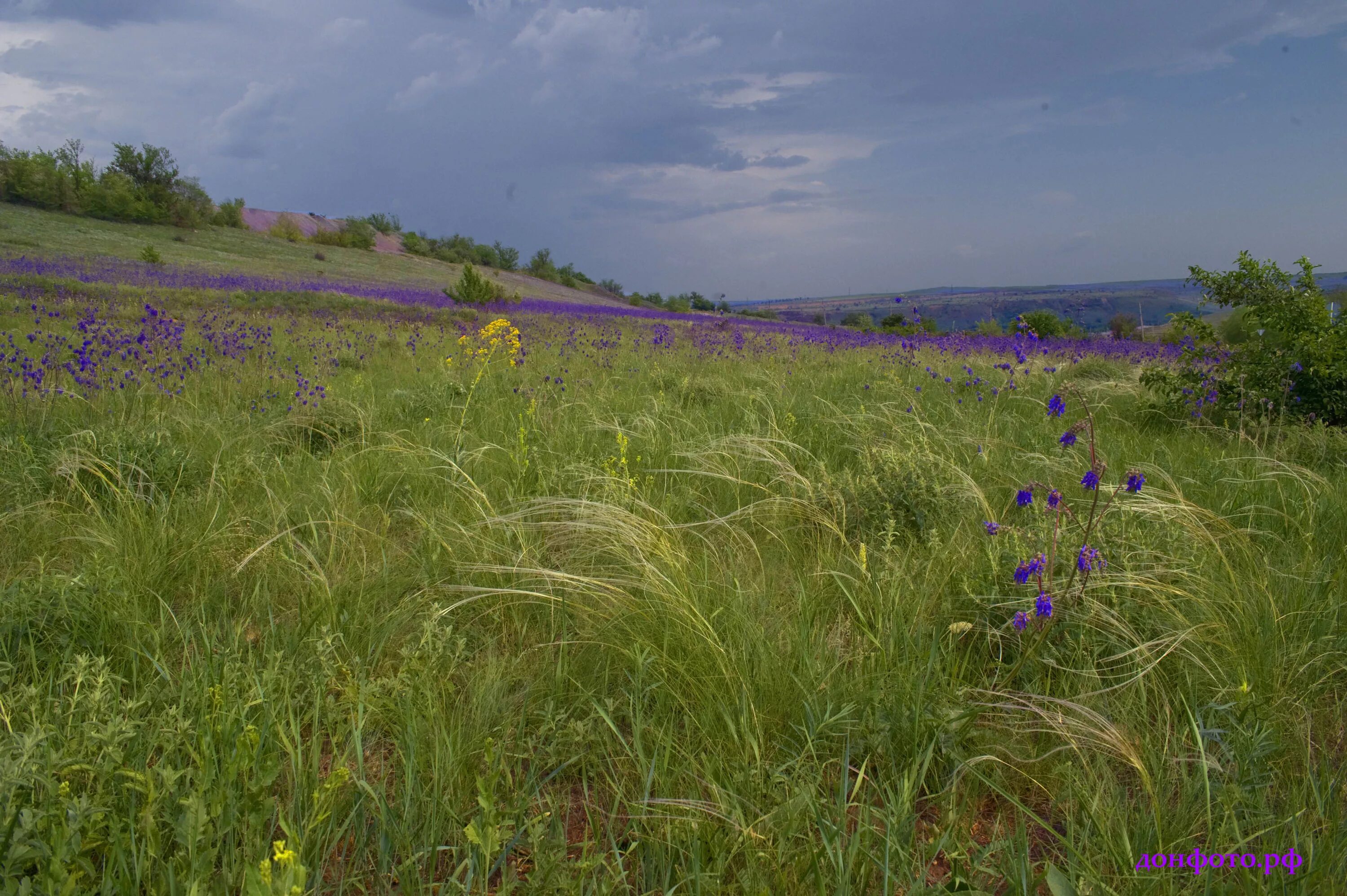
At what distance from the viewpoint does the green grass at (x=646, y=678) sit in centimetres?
127

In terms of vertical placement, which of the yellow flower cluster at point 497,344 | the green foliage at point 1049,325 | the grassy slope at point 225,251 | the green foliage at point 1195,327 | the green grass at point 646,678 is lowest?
the green grass at point 646,678

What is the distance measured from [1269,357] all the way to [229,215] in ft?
163

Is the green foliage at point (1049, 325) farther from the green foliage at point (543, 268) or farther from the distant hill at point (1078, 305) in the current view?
the green foliage at point (543, 268)

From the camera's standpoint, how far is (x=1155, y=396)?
17.8ft

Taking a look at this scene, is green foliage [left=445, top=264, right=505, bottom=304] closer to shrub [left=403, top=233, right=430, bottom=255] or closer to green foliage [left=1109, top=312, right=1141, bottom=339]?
green foliage [left=1109, top=312, right=1141, bottom=339]

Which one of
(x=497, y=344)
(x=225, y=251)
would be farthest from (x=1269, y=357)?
(x=225, y=251)

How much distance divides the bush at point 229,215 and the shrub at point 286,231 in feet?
5.42

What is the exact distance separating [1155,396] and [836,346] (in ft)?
18.6

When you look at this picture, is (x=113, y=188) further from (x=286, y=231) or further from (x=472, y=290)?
(x=472, y=290)

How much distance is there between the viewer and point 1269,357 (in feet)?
15.1

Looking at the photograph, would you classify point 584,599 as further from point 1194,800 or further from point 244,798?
point 1194,800

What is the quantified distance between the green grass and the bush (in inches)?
1757

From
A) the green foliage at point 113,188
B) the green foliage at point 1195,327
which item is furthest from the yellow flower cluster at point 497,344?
the green foliage at point 113,188

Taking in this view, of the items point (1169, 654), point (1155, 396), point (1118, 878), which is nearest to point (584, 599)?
point (1118, 878)
